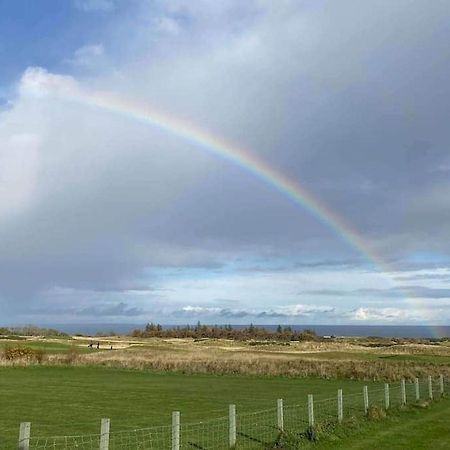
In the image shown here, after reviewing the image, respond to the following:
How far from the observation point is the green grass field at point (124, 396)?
72.6 feet

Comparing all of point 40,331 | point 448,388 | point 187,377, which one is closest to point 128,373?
point 187,377

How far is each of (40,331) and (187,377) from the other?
146 meters

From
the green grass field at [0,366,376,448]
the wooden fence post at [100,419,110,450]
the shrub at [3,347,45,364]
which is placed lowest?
the green grass field at [0,366,376,448]

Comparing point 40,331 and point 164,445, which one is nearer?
point 164,445

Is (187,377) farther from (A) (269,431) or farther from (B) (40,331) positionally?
(B) (40,331)

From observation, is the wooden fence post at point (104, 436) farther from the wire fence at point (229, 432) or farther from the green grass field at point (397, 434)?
the green grass field at point (397, 434)

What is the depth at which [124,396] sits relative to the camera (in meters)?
31.9

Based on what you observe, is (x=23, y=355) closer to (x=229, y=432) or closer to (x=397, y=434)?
(x=397, y=434)

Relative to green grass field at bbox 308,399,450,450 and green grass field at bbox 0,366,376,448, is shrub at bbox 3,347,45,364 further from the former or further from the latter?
green grass field at bbox 308,399,450,450

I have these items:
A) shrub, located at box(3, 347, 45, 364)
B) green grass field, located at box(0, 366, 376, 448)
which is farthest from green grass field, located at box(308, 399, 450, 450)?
shrub, located at box(3, 347, 45, 364)

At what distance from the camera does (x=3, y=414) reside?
78.7 feet

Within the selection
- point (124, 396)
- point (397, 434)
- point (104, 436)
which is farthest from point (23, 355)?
point (104, 436)

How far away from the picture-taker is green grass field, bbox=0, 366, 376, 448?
871 inches

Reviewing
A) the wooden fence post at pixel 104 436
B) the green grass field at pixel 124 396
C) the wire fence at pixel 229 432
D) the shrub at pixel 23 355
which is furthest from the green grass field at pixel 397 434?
the shrub at pixel 23 355
